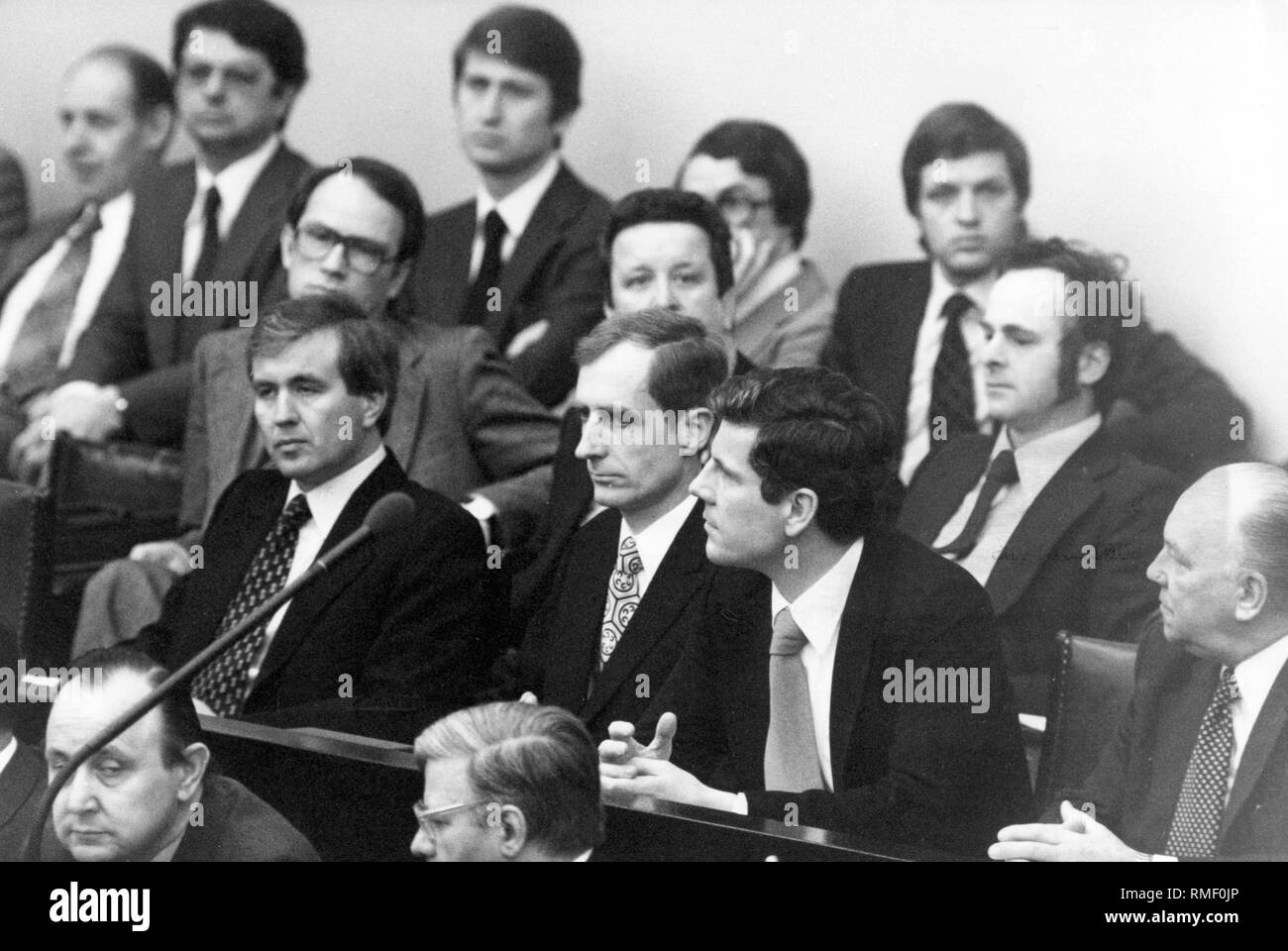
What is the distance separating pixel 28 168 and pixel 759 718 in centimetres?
271

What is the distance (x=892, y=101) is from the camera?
5207 millimetres

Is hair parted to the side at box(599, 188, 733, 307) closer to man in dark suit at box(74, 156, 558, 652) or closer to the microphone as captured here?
man in dark suit at box(74, 156, 558, 652)

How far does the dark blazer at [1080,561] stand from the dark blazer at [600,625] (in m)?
0.56

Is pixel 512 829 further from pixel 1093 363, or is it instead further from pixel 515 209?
pixel 515 209

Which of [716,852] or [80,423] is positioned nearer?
[716,852]

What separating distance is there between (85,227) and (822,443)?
7.92 feet

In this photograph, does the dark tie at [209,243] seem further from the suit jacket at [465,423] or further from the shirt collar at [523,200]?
the suit jacket at [465,423]

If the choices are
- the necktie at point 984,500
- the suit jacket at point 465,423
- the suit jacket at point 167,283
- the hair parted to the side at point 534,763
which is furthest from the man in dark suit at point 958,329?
the hair parted to the side at point 534,763

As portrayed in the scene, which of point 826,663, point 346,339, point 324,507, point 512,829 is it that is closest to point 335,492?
point 324,507

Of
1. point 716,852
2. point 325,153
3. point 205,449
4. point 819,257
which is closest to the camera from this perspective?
point 716,852

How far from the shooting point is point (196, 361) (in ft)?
16.3

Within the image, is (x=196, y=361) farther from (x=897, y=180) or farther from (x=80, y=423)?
(x=897, y=180)
